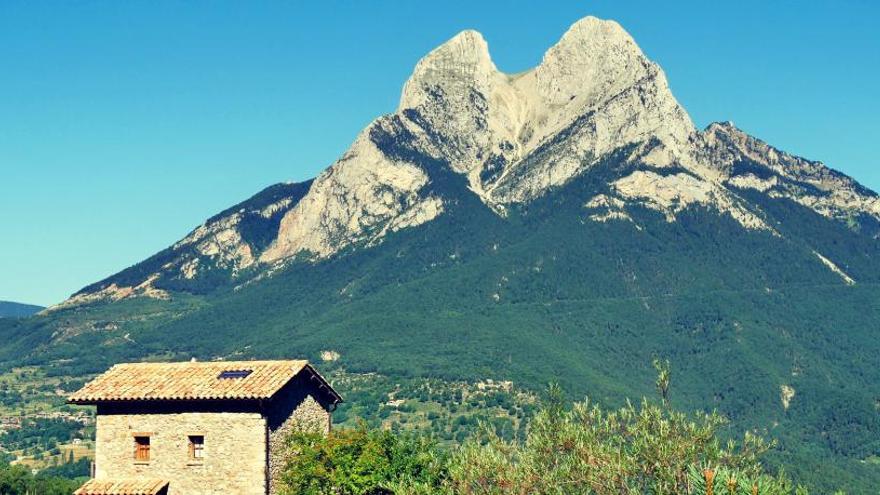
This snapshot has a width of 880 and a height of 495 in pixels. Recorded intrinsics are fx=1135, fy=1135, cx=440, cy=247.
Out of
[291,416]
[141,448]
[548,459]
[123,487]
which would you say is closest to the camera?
[548,459]

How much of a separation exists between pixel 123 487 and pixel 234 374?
7.30 metres

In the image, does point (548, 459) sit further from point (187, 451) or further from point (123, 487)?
point (123, 487)

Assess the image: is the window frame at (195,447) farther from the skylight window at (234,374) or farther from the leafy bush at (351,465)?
the leafy bush at (351,465)

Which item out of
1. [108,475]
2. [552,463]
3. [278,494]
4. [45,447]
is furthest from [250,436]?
[45,447]

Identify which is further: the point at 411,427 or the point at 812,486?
the point at 411,427

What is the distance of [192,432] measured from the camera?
5334cm

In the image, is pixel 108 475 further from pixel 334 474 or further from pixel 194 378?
pixel 334 474

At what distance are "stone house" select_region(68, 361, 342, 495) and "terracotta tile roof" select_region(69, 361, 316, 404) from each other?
48 millimetres

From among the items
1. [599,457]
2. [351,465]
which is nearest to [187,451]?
[351,465]

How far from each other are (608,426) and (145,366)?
927 inches

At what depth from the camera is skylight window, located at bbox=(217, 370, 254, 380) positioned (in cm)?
5488

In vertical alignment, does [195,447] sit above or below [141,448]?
below

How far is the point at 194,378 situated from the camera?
5522cm

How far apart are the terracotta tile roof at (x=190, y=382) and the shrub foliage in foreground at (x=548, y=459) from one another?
3.42 m
